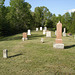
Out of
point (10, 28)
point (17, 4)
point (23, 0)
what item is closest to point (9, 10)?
point (17, 4)

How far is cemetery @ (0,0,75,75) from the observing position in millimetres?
6695

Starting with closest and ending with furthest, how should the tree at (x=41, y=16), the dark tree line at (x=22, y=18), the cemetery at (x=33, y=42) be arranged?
the cemetery at (x=33, y=42)
the dark tree line at (x=22, y=18)
the tree at (x=41, y=16)

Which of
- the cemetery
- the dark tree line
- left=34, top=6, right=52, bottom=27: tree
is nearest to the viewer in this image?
the cemetery

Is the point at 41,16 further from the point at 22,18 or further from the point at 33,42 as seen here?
the point at 33,42

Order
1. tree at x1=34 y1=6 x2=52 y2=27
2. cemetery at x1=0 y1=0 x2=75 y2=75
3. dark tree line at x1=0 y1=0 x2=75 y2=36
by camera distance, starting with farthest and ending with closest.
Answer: tree at x1=34 y1=6 x2=52 y2=27 → dark tree line at x1=0 y1=0 x2=75 y2=36 → cemetery at x1=0 y1=0 x2=75 y2=75

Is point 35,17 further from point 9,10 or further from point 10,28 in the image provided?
point 10,28

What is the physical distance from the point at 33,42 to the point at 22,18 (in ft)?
93.0

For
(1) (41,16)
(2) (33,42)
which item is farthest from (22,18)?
(2) (33,42)

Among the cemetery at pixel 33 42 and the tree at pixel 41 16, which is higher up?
the tree at pixel 41 16

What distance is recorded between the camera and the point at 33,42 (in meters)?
16.5

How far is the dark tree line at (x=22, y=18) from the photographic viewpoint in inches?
1310

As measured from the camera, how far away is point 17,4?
1629 inches

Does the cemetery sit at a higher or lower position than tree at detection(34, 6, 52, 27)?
lower

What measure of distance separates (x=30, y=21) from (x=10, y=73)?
41934mm
